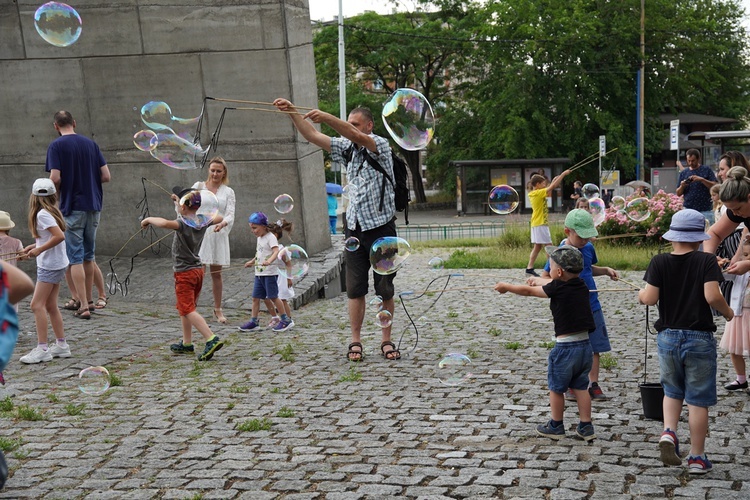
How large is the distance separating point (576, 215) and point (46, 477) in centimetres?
378

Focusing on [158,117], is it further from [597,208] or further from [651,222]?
[651,222]

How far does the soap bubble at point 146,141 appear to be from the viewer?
30.0 feet

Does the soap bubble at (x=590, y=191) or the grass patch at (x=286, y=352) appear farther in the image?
the soap bubble at (x=590, y=191)

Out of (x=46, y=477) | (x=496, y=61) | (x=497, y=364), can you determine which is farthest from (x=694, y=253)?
(x=496, y=61)

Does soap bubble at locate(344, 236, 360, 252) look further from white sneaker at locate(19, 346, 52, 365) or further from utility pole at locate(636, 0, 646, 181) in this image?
utility pole at locate(636, 0, 646, 181)

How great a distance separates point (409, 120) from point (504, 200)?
3225mm

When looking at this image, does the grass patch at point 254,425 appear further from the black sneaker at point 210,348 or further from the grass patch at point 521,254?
the grass patch at point 521,254

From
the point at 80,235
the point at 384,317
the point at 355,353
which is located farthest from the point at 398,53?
the point at 355,353

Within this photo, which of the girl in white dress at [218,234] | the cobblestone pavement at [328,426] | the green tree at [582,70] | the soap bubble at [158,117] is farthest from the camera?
the green tree at [582,70]

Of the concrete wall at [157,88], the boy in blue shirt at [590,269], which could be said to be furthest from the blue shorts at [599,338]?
the concrete wall at [157,88]

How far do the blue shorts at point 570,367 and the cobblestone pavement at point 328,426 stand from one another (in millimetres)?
317

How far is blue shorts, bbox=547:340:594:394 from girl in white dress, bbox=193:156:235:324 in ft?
16.2

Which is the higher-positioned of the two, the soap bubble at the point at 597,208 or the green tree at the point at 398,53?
the green tree at the point at 398,53

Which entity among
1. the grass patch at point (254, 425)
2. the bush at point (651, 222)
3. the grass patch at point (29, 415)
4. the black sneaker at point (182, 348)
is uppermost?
the grass patch at point (29, 415)
